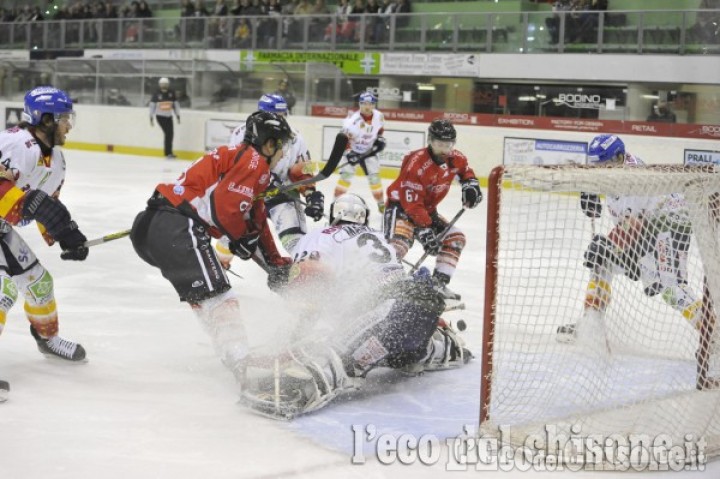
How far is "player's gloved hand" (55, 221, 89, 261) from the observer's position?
3.57 m

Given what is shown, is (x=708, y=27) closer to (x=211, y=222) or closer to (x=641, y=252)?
(x=641, y=252)

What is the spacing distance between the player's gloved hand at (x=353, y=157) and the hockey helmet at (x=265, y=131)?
5104 mm

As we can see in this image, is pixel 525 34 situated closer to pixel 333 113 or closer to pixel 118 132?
pixel 333 113

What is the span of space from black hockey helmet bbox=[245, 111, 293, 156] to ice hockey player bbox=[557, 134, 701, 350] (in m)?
1.19

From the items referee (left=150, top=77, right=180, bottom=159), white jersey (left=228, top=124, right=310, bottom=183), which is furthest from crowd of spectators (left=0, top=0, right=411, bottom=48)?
white jersey (left=228, top=124, right=310, bottom=183)

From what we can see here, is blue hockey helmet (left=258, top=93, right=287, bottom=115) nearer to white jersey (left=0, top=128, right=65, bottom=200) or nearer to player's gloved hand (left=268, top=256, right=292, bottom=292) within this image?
player's gloved hand (left=268, top=256, right=292, bottom=292)

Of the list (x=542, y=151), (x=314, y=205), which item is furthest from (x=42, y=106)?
(x=542, y=151)

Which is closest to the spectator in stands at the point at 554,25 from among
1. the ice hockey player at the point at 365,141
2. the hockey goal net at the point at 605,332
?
the ice hockey player at the point at 365,141

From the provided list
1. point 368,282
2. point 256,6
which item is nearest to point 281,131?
point 368,282

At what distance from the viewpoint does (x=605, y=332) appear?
3.57m

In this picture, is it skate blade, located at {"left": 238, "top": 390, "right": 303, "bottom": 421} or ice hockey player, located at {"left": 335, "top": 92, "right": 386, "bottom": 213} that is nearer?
skate blade, located at {"left": 238, "top": 390, "right": 303, "bottom": 421}

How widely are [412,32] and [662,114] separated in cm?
438

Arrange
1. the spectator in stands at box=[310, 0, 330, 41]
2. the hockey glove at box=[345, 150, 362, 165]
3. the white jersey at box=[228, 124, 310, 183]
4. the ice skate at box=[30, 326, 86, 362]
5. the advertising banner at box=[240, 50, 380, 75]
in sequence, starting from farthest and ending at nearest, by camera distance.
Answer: the spectator in stands at box=[310, 0, 330, 41] → the advertising banner at box=[240, 50, 380, 75] → the hockey glove at box=[345, 150, 362, 165] → the white jersey at box=[228, 124, 310, 183] → the ice skate at box=[30, 326, 86, 362]

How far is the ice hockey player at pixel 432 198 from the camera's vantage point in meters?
5.07
